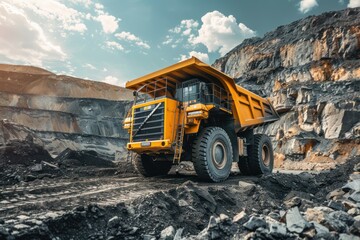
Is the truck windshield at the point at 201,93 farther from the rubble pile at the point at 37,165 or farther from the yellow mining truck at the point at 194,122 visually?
the rubble pile at the point at 37,165

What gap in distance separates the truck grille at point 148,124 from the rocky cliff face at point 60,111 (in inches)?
810

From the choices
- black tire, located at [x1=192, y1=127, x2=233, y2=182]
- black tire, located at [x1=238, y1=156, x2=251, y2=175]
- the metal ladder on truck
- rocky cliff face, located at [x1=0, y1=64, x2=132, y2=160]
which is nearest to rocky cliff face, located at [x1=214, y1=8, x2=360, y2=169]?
black tire, located at [x1=238, y1=156, x2=251, y2=175]

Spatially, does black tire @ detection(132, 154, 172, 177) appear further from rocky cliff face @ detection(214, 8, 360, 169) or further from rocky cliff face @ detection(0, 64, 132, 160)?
rocky cliff face @ detection(0, 64, 132, 160)

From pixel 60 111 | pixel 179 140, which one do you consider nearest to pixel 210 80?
pixel 179 140

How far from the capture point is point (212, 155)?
259 inches

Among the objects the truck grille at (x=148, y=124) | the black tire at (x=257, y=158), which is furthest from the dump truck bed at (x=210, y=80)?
the truck grille at (x=148, y=124)

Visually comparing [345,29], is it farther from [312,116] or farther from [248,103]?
[248,103]

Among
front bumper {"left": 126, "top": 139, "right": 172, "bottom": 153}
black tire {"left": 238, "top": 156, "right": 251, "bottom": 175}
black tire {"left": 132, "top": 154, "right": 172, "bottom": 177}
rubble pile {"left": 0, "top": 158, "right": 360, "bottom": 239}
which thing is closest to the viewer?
rubble pile {"left": 0, "top": 158, "right": 360, "bottom": 239}

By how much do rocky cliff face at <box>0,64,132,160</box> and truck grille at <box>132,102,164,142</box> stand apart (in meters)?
20.6

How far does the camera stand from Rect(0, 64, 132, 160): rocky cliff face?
29.2 m

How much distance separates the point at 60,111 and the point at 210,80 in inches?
1098

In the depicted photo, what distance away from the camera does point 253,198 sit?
4836 mm

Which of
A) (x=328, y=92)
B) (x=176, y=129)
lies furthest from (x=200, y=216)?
(x=328, y=92)

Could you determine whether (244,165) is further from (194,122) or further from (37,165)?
(37,165)
